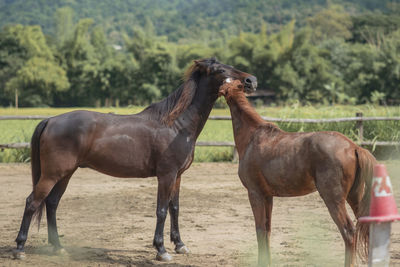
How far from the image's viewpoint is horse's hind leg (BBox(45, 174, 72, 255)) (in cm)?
529

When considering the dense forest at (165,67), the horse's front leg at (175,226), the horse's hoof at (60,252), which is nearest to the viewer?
the horse's hoof at (60,252)

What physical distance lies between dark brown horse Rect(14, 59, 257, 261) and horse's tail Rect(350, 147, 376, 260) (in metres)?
1.38

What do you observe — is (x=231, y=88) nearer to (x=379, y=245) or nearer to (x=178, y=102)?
(x=178, y=102)

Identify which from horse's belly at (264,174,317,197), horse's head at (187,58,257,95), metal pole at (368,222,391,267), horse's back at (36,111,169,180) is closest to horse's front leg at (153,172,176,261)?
horse's back at (36,111,169,180)

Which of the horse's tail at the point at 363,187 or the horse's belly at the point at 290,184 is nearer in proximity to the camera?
the horse's tail at the point at 363,187

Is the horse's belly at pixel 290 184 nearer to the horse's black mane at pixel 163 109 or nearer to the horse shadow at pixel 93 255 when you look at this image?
the horse shadow at pixel 93 255

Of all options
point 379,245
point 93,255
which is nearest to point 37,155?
point 93,255

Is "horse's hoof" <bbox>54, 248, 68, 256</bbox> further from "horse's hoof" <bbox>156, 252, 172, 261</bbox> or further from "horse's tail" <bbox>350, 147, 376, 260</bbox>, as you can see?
"horse's tail" <bbox>350, 147, 376, 260</bbox>

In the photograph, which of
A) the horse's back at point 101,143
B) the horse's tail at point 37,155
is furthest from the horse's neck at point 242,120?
the horse's tail at point 37,155

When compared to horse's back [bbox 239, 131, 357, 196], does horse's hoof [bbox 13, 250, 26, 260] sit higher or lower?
lower

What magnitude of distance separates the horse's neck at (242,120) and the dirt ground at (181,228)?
1157 mm

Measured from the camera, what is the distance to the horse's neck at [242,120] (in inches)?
183

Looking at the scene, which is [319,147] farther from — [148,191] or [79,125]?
[148,191]

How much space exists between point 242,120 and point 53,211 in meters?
2.27
